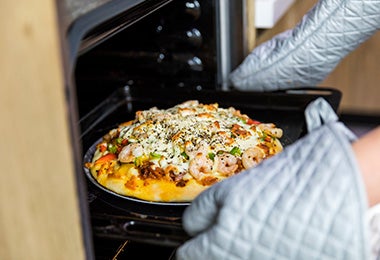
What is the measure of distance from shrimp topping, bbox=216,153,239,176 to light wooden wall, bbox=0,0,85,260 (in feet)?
1.12

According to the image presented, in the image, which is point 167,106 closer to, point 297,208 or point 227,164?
point 227,164

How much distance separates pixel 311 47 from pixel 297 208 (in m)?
0.62

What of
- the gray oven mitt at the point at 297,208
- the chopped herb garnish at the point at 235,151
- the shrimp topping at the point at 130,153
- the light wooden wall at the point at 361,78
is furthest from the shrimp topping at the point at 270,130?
the light wooden wall at the point at 361,78

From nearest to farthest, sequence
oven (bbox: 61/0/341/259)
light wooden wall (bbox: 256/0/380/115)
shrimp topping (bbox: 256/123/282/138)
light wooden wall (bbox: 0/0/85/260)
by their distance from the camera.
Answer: light wooden wall (bbox: 0/0/85/260)
shrimp topping (bbox: 256/123/282/138)
oven (bbox: 61/0/341/259)
light wooden wall (bbox: 256/0/380/115)

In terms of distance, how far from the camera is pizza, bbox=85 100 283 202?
0.94 metres

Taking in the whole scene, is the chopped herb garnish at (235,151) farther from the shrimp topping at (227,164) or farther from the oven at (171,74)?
the oven at (171,74)

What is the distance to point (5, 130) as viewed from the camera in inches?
23.6

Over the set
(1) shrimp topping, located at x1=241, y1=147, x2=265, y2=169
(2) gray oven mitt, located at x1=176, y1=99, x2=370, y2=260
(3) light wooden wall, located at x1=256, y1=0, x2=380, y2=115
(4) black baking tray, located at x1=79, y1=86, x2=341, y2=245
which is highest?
(2) gray oven mitt, located at x1=176, y1=99, x2=370, y2=260

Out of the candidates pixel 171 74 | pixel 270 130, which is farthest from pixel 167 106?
pixel 270 130

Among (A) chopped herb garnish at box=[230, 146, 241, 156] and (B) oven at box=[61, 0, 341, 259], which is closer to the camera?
(A) chopped herb garnish at box=[230, 146, 241, 156]

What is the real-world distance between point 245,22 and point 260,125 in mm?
327

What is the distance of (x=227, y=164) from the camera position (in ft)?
3.17

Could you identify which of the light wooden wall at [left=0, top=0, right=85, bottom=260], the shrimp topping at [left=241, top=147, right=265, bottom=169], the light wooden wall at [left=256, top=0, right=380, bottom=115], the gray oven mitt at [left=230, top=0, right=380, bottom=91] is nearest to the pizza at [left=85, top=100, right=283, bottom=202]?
the shrimp topping at [left=241, top=147, right=265, bottom=169]

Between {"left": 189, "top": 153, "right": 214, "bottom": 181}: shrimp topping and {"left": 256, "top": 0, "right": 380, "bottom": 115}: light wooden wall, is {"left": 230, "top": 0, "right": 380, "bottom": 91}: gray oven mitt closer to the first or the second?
{"left": 189, "top": 153, "right": 214, "bottom": 181}: shrimp topping
